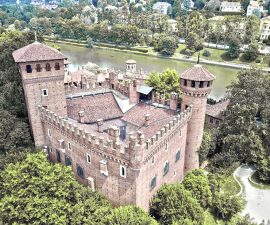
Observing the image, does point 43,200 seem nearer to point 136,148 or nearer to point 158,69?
point 136,148

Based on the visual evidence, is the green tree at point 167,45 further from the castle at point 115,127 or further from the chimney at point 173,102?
the chimney at point 173,102

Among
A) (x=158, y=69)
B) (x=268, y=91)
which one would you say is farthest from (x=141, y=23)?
(x=268, y=91)

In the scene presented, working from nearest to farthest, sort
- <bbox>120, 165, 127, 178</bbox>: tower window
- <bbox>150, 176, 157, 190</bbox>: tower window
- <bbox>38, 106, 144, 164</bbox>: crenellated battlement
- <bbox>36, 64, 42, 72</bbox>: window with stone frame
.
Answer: <bbox>38, 106, 144, 164</bbox>: crenellated battlement, <bbox>120, 165, 127, 178</bbox>: tower window, <bbox>150, 176, 157, 190</bbox>: tower window, <bbox>36, 64, 42, 72</bbox>: window with stone frame

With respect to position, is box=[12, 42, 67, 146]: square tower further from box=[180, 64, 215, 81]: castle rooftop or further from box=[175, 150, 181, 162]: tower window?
box=[175, 150, 181, 162]: tower window

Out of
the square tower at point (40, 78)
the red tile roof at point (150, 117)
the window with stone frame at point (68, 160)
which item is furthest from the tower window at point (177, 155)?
the square tower at point (40, 78)

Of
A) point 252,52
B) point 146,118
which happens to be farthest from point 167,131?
point 252,52

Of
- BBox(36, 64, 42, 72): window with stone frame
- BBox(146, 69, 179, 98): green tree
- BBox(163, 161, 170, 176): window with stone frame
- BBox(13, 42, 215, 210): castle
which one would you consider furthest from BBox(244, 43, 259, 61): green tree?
BBox(36, 64, 42, 72): window with stone frame
